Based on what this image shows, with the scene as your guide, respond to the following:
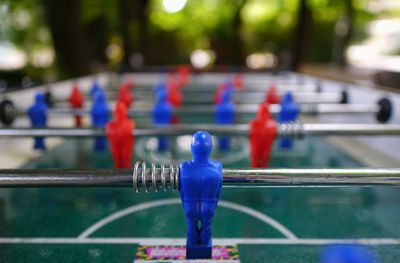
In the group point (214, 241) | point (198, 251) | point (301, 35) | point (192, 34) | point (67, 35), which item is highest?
point (192, 34)

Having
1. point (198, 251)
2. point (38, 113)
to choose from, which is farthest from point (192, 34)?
point (198, 251)

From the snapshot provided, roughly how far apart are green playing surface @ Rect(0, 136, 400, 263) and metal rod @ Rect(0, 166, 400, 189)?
1.57ft

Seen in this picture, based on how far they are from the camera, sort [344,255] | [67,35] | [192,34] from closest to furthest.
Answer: [344,255] → [67,35] → [192,34]

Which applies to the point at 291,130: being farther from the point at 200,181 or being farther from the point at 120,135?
the point at 200,181

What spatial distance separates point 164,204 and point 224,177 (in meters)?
1.00

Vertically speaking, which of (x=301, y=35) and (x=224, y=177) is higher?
(x=301, y=35)

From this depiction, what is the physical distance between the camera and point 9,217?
6.28 ft

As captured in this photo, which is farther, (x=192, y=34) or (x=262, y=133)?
(x=192, y=34)

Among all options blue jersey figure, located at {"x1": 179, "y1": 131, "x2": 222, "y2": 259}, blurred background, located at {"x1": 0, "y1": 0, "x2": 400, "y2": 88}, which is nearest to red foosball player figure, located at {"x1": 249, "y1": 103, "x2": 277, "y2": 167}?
blue jersey figure, located at {"x1": 179, "y1": 131, "x2": 222, "y2": 259}

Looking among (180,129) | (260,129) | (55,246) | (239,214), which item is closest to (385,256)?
(239,214)

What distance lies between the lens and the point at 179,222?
184cm

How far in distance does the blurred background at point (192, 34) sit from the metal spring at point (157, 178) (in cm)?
593

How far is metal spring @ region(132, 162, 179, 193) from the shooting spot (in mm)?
1107

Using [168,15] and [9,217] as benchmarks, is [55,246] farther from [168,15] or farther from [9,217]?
[168,15]
